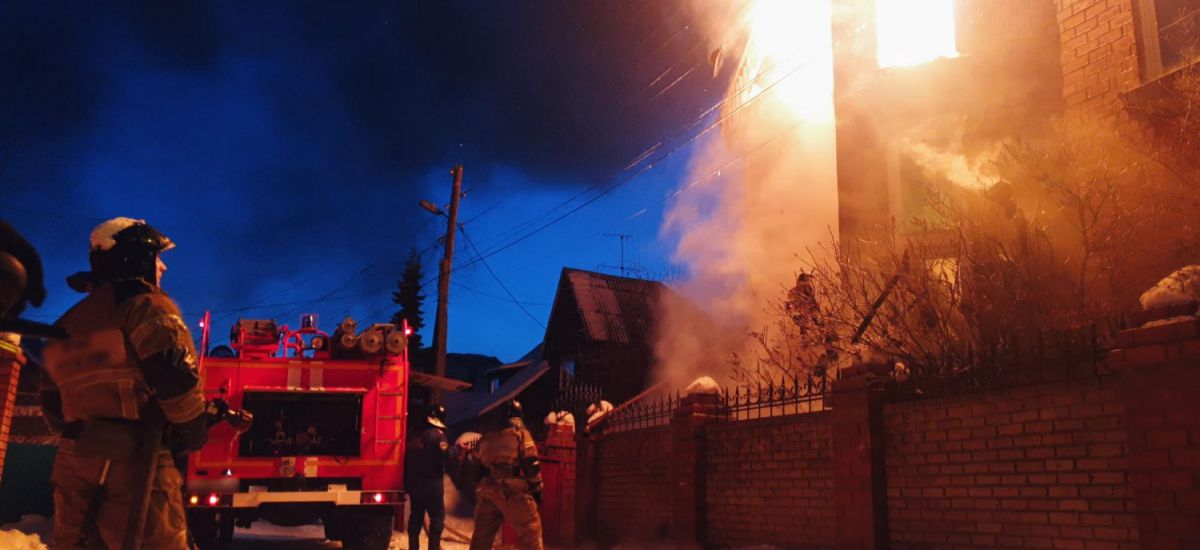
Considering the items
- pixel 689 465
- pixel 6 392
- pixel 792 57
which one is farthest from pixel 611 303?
pixel 6 392

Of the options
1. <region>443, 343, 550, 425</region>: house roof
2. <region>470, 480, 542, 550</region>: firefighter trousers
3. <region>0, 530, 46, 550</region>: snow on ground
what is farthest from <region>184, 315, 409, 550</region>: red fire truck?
<region>443, 343, 550, 425</region>: house roof

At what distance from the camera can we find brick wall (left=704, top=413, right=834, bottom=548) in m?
8.09

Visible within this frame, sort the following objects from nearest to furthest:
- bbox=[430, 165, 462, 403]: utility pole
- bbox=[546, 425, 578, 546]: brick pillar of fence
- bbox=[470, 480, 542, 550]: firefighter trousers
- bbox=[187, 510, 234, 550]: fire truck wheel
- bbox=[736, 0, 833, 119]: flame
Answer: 1. bbox=[470, 480, 542, 550]: firefighter trousers
2. bbox=[187, 510, 234, 550]: fire truck wheel
3. bbox=[546, 425, 578, 546]: brick pillar of fence
4. bbox=[736, 0, 833, 119]: flame
5. bbox=[430, 165, 462, 403]: utility pole

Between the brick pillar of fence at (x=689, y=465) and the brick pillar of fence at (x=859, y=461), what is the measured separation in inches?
89.7

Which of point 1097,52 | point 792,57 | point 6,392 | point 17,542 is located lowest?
point 17,542

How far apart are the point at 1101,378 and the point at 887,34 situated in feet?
31.0

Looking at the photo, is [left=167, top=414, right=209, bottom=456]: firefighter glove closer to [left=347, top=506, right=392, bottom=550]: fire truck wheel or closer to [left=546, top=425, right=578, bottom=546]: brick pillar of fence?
[left=347, top=506, right=392, bottom=550]: fire truck wheel

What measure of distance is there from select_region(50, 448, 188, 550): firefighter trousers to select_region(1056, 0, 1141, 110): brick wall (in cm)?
1045

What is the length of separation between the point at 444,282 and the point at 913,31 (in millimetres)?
11556

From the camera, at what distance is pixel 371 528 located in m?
9.13

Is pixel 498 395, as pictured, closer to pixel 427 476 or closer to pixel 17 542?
pixel 427 476

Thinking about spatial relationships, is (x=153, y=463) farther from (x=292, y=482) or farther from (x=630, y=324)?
(x=630, y=324)

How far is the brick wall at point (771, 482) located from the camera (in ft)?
26.5

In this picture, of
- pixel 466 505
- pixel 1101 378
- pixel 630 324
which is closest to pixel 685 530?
pixel 1101 378
